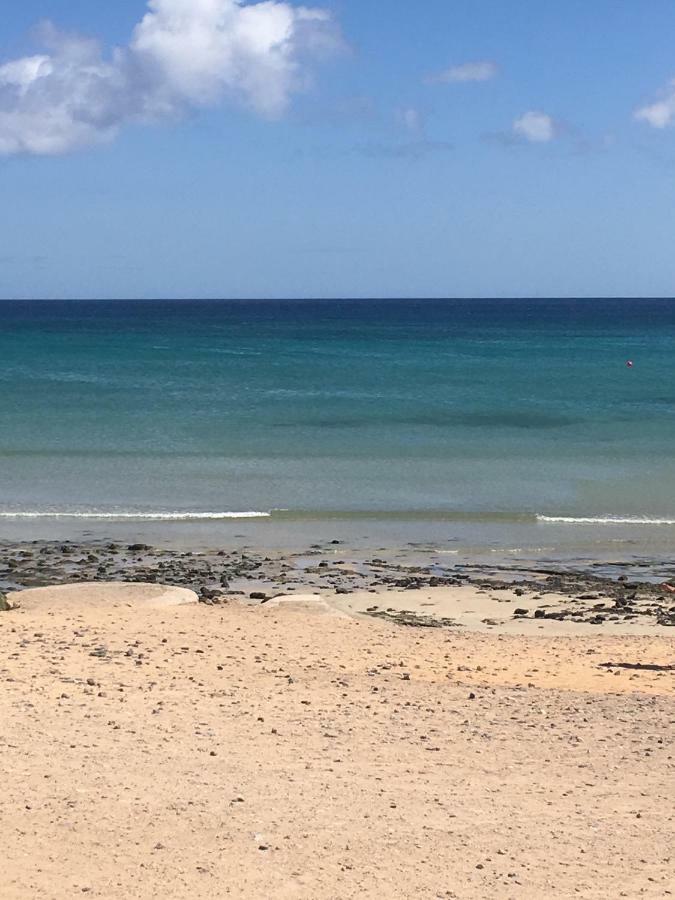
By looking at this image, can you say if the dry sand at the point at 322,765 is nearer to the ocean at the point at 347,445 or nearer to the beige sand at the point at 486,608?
the beige sand at the point at 486,608

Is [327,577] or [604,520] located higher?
[604,520]

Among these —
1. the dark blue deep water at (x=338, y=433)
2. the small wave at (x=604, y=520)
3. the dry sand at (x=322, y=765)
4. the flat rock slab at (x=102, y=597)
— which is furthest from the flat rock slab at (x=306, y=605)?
the small wave at (x=604, y=520)

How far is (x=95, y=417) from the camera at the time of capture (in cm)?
3953

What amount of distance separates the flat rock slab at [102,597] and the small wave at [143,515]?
7.54m

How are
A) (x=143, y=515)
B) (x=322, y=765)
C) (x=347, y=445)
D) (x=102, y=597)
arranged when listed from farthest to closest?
1. (x=347, y=445)
2. (x=143, y=515)
3. (x=102, y=597)
4. (x=322, y=765)

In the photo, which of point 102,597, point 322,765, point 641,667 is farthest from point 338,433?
point 322,765

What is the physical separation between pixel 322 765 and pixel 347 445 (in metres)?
24.5

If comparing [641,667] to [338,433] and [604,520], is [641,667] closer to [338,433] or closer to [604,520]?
[604,520]

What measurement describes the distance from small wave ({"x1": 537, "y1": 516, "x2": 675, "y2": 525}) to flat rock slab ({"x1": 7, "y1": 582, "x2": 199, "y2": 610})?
955cm

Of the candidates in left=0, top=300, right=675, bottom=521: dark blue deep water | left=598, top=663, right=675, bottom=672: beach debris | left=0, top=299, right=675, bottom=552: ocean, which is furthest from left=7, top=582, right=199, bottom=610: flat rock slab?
left=0, top=300, right=675, bottom=521: dark blue deep water

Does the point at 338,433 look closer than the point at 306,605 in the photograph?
No

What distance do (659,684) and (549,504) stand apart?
1325 centimetres

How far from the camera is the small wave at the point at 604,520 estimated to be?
23219 millimetres

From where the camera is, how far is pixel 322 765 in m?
8.83
